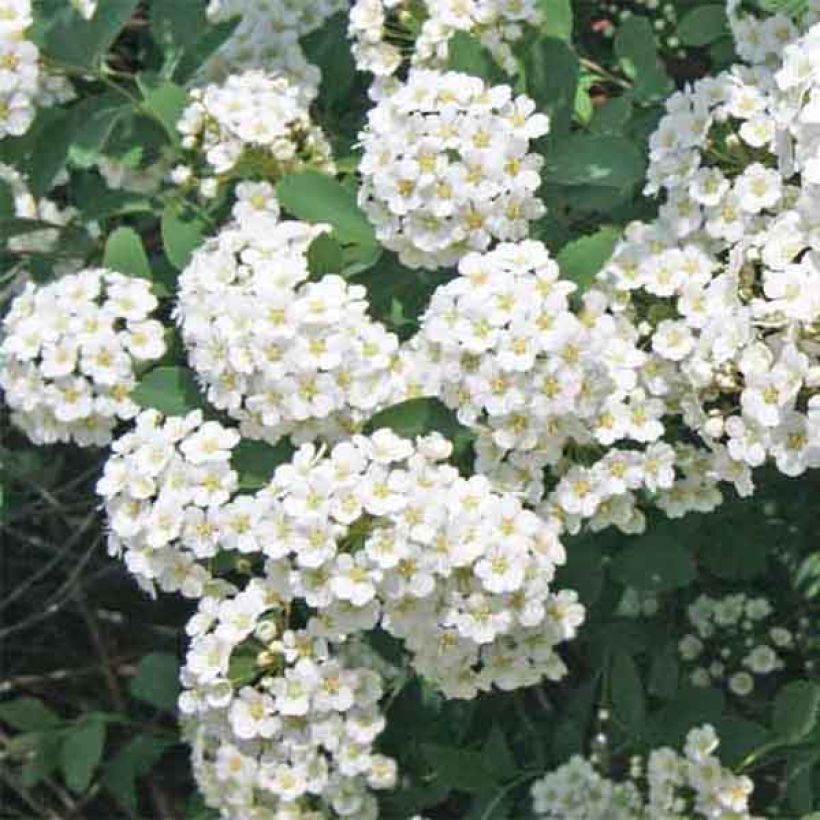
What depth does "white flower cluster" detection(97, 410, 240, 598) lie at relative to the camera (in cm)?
289

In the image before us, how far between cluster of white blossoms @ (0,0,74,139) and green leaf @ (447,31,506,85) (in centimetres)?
79

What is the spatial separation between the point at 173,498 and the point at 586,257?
82 centimetres

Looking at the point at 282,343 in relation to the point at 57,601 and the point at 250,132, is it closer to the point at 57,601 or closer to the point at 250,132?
the point at 250,132

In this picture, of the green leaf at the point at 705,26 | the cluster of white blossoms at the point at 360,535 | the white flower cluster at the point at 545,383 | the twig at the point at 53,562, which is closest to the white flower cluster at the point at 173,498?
the cluster of white blossoms at the point at 360,535

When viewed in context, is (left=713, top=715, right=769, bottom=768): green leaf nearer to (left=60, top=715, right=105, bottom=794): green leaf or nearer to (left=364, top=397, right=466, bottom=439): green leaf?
Result: (left=364, top=397, right=466, bottom=439): green leaf

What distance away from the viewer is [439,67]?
126 inches

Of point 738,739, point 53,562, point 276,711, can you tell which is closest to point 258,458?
point 276,711

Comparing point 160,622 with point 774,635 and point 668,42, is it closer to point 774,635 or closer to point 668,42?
point 774,635

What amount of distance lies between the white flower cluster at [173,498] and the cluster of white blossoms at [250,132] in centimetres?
56

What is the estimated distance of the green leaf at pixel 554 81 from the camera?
3.19 metres

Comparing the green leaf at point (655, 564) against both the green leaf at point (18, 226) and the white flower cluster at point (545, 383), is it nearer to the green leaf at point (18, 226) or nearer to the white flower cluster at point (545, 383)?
the white flower cluster at point (545, 383)

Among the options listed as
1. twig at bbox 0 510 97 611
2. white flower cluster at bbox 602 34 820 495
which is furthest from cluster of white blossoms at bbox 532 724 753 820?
twig at bbox 0 510 97 611

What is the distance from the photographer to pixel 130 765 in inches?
172

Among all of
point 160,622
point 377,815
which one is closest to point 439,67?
point 377,815
